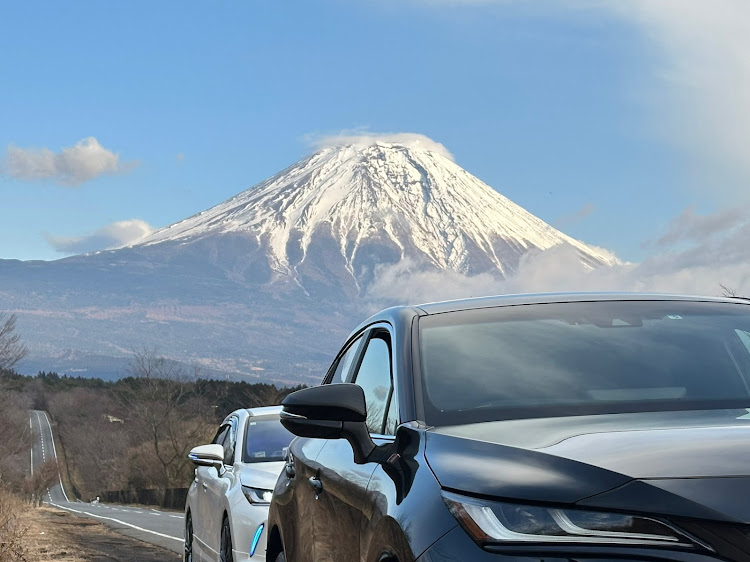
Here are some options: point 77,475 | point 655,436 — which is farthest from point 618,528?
point 77,475

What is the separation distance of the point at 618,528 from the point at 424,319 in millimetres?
2024

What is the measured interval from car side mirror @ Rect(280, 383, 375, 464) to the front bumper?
1.11m

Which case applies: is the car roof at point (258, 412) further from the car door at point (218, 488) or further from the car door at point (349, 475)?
the car door at point (349, 475)

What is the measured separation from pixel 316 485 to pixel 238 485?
5148 mm

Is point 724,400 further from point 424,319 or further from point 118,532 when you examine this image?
point 118,532

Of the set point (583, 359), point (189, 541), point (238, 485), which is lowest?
point (189, 541)

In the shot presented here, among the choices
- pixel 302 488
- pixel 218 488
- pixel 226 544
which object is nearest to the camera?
pixel 302 488

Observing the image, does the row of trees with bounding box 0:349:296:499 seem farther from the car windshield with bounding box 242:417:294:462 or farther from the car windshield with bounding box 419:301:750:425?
the car windshield with bounding box 419:301:750:425

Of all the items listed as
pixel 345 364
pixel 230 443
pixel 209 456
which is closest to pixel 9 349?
pixel 230 443

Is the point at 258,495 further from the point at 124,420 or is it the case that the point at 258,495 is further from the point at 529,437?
the point at 124,420

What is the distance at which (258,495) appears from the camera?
31.8ft

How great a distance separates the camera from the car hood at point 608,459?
291cm

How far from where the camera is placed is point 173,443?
80.7 m

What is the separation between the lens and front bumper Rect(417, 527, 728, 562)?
2.82m
